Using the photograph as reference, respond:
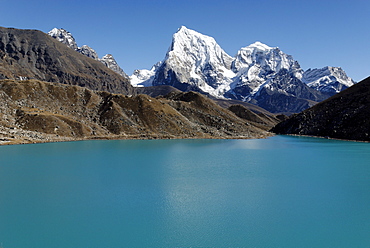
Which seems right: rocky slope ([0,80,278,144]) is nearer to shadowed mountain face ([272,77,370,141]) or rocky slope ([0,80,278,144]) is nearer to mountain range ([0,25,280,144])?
mountain range ([0,25,280,144])

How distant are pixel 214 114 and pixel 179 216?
154 meters

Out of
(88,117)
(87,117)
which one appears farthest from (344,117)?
(87,117)

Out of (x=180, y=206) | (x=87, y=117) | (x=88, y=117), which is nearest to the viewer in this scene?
(x=180, y=206)

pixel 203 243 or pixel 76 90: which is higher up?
pixel 76 90

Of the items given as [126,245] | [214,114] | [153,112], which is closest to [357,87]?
[214,114]

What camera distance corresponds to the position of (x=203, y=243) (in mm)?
26016

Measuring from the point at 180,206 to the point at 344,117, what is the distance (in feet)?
524

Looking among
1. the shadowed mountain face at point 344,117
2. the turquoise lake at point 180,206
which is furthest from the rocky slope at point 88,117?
the turquoise lake at point 180,206

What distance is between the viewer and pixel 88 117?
448ft

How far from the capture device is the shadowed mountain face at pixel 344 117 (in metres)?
153

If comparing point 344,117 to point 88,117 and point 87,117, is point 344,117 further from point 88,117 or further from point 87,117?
point 87,117

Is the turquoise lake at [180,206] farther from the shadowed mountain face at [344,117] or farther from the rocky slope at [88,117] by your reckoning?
the shadowed mountain face at [344,117]

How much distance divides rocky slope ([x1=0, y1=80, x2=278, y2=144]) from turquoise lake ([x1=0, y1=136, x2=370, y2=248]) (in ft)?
175

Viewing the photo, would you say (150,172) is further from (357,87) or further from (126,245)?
(357,87)
